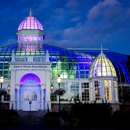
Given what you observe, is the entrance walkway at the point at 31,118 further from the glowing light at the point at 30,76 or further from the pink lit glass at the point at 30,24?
the pink lit glass at the point at 30,24

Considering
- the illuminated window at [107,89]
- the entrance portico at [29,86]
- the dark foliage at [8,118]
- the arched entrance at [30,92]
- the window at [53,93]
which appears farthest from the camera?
the window at [53,93]

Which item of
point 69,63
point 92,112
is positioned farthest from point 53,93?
point 92,112

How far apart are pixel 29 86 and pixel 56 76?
5.24 meters

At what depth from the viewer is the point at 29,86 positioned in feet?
159

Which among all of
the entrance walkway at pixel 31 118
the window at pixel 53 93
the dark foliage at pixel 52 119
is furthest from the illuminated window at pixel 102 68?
the dark foliage at pixel 52 119

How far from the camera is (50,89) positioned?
47812 mm

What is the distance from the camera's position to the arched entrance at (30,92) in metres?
47.6

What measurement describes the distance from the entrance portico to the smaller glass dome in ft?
27.4

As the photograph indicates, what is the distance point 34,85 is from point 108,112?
1955 centimetres

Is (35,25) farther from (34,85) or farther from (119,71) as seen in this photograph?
(119,71)

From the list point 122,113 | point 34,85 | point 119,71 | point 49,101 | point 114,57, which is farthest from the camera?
point 114,57

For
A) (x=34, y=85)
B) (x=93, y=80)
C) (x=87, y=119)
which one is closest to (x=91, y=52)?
(x=93, y=80)

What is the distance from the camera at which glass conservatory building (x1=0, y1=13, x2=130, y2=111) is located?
46406 mm

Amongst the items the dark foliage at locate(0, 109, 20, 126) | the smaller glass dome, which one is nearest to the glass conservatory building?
the smaller glass dome
